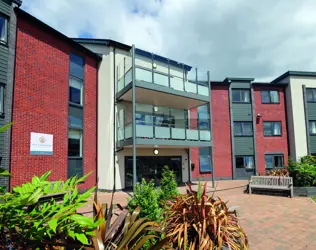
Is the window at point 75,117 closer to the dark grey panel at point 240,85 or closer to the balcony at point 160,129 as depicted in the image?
the balcony at point 160,129

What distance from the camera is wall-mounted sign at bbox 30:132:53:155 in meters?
10.9

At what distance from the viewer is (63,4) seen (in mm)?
10508

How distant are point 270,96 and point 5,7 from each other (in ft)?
75.1

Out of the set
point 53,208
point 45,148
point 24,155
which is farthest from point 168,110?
point 53,208

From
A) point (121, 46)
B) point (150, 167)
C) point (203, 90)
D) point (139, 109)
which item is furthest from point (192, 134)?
point (121, 46)

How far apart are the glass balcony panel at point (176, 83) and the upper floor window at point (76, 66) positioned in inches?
232

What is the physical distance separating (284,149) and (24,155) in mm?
22807

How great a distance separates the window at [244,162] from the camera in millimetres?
21391

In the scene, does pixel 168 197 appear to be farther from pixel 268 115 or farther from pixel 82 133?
pixel 268 115

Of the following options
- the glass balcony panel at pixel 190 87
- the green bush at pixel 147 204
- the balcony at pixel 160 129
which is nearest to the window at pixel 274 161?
the balcony at pixel 160 129

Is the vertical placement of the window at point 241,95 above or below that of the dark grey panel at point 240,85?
below

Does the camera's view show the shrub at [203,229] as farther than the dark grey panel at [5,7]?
No

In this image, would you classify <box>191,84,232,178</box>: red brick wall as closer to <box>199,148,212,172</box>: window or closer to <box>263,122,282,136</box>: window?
<box>199,148,212,172</box>: window

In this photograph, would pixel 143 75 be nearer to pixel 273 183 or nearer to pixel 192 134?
pixel 192 134
